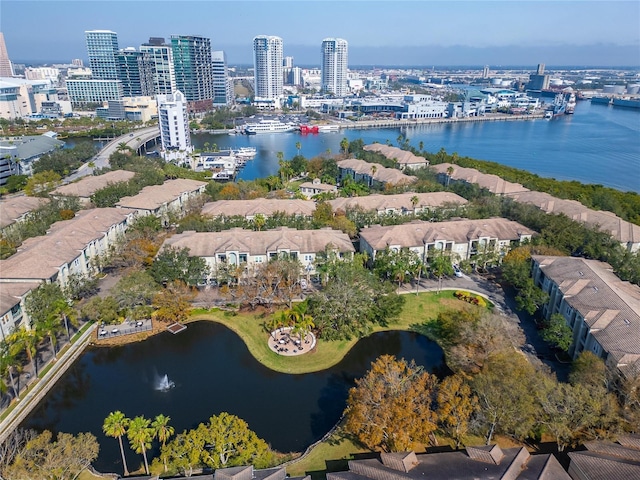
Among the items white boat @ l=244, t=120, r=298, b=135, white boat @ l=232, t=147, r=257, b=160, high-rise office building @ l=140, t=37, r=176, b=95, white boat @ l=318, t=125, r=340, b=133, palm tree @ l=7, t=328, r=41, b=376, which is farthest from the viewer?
high-rise office building @ l=140, t=37, r=176, b=95

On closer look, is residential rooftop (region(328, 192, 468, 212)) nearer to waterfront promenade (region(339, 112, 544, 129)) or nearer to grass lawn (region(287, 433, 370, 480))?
grass lawn (region(287, 433, 370, 480))

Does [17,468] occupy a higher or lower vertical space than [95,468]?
higher

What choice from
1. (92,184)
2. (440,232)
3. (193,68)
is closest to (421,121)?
(193,68)

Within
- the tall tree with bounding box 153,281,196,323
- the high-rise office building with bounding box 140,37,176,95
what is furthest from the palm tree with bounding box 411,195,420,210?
the high-rise office building with bounding box 140,37,176,95

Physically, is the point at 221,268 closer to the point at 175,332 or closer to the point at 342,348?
the point at 175,332

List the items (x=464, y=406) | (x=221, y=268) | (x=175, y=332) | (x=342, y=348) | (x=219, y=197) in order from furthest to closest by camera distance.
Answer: (x=219, y=197), (x=221, y=268), (x=175, y=332), (x=342, y=348), (x=464, y=406)

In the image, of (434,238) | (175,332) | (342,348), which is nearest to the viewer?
(342,348)

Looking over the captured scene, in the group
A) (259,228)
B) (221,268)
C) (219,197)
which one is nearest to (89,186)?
(219,197)
